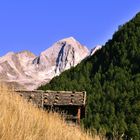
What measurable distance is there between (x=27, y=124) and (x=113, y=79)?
12832 centimetres

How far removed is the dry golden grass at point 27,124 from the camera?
609 centimetres

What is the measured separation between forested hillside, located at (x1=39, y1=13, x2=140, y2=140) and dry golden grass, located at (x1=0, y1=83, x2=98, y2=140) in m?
83.5

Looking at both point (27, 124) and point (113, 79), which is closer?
point (27, 124)

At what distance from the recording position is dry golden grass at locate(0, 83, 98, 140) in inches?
240

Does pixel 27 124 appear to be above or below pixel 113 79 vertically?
below

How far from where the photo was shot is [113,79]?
134625 millimetres

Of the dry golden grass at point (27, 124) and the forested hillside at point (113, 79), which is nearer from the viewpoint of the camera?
the dry golden grass at point (27, 124)

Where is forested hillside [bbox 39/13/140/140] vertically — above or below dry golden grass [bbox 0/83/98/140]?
above

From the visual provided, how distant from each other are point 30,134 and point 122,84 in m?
122

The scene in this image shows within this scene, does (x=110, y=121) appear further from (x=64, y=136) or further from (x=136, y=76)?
(x=64, y=136)

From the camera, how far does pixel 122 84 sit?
419ft

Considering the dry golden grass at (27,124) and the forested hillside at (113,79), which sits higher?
the forested hillside at (113,79)

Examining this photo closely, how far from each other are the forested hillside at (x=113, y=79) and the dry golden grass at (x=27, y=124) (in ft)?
274

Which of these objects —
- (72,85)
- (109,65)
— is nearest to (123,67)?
(109,65)
